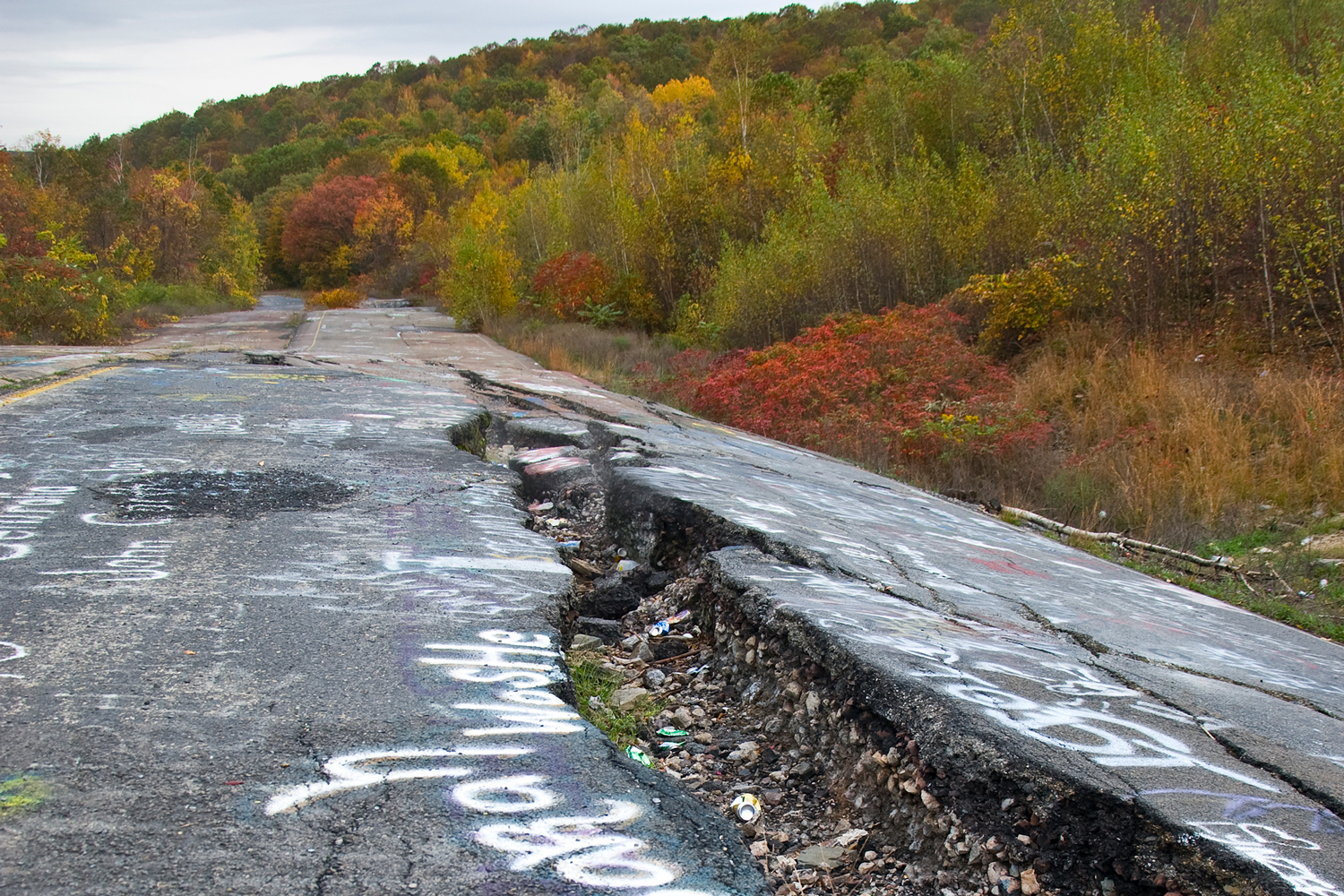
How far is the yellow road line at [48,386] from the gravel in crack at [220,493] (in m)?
3.18

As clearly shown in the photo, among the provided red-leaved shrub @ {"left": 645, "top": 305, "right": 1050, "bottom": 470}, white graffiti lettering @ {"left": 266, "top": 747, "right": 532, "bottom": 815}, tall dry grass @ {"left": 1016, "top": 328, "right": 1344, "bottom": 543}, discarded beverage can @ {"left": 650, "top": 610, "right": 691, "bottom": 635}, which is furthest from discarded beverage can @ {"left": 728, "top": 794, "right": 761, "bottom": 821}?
red-leaved shrub @ {"left": 645, "top": 305, "right": 1050, "bottom": 470}

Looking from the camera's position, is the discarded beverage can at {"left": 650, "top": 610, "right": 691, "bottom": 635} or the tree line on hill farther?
the tree line on hill

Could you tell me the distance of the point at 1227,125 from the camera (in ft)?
37.8

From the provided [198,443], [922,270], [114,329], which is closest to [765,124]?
[922,270]

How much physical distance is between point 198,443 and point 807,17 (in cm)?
6193

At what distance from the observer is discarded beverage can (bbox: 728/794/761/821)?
2672mm

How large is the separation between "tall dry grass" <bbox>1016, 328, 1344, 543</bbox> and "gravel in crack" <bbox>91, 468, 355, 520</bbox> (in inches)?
270

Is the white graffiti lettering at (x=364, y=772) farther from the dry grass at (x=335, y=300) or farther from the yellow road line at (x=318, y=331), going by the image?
the dry grass at (x=335, y=300)

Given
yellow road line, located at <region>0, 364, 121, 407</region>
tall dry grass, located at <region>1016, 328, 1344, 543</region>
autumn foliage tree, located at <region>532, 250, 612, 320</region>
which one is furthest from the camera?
autumn foliage tree, located at <region>532, 250, 612, 320</region>

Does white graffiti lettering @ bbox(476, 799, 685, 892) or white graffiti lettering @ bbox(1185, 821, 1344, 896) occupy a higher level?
white graffiti lettering @ bbox(476, 799, 685, 892)

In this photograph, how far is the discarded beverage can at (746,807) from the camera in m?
2.67

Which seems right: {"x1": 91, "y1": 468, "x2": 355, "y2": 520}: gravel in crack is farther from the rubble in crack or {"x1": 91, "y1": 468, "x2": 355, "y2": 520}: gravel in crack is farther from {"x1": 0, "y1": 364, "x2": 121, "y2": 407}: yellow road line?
{"x1": 0, "y1": 364, "x2": 121, "y2": 407}: yellow road line

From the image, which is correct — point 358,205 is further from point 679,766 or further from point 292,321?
point 679,766

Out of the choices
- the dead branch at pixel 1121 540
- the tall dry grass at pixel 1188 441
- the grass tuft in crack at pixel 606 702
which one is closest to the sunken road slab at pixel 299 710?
the grass tuft in crack at pixel 606 702
